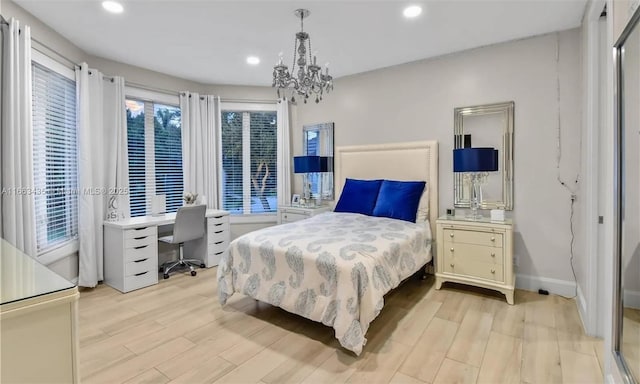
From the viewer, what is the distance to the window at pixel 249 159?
5051 millimetres

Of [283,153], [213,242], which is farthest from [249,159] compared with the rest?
[213,242]

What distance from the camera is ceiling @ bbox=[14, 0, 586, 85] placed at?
2.62 metres

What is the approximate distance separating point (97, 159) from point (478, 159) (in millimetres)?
4027

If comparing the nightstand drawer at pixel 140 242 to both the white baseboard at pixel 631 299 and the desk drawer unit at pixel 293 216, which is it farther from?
the white baseboard at pixel 631 299

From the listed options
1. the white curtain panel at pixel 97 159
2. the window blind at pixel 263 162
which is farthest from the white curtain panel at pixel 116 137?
the window blind at pixel 263 162

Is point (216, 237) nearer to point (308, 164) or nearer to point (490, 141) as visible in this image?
point (308, 164)

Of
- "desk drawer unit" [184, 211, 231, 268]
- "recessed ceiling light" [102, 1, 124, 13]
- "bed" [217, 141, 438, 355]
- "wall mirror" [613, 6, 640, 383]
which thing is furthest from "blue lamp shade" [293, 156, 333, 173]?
"wall mirror" [613, 6, 640, 383]

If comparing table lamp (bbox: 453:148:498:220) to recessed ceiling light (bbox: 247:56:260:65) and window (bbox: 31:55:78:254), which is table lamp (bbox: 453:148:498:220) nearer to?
recessed ceiling light (bbox: 247:56:260:65)

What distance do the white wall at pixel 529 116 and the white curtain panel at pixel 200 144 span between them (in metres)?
2.85

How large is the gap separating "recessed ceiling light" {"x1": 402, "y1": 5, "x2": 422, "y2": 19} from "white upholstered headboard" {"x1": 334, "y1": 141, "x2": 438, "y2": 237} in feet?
4.75

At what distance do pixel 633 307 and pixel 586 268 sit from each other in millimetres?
1283

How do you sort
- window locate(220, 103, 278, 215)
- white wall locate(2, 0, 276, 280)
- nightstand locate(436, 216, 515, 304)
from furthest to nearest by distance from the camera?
window locate(220, 103, 278, 215), nightstand locate(436, 216, 515, 304), white wall locate(2, 0, 276, 280)

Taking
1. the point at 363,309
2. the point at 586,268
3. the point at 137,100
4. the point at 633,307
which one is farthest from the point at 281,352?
the point at 137,100

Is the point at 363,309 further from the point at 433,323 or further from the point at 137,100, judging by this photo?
the point at 137,100
